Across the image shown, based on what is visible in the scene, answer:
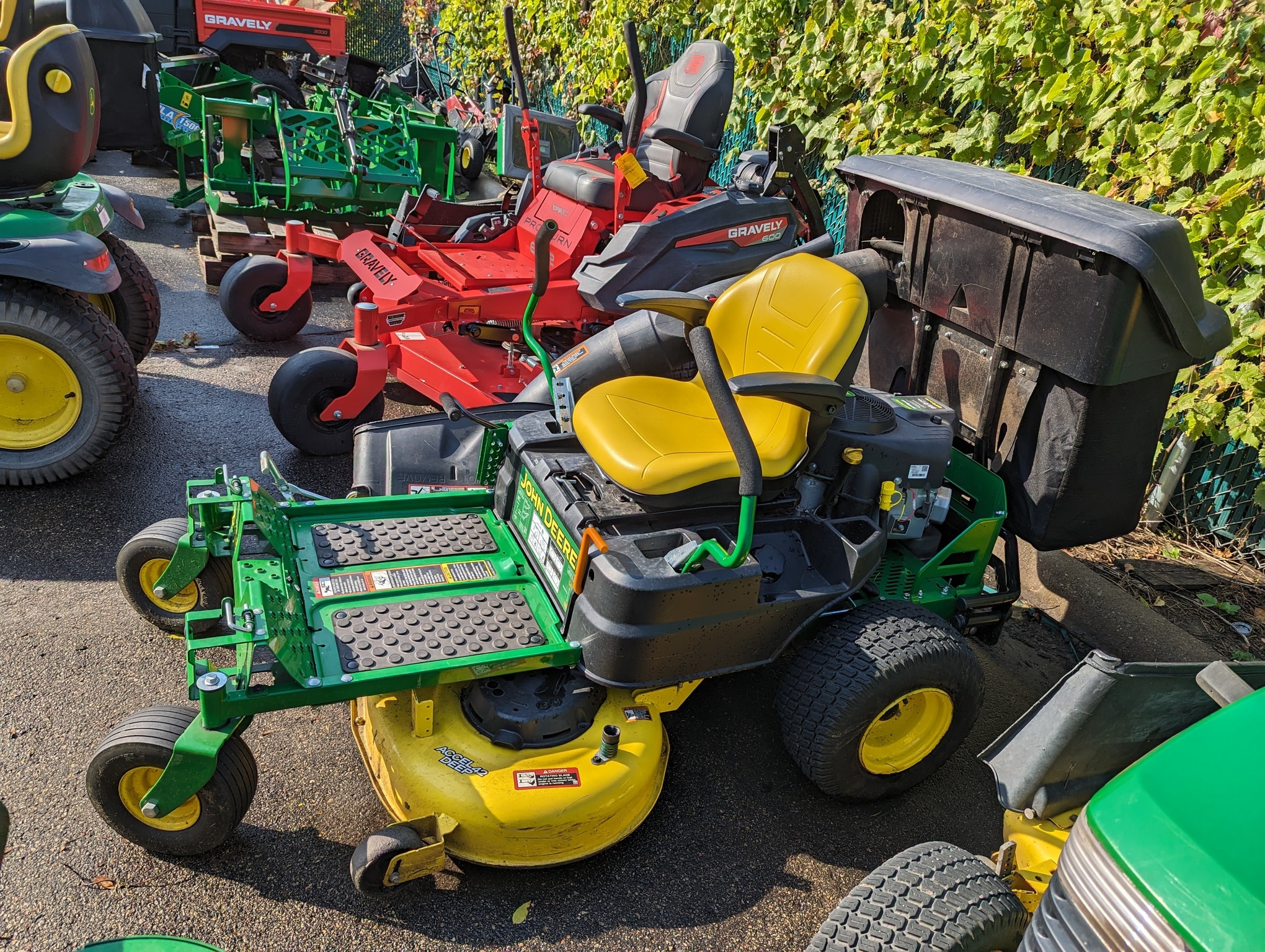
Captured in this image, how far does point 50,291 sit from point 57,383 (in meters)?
0.39

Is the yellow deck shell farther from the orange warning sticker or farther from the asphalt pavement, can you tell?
the orange warning sticker

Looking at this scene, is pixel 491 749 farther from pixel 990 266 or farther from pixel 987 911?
pixel 990 266

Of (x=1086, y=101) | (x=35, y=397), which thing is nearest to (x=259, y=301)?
(x=35, y=397)

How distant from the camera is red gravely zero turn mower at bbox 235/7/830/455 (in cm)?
452

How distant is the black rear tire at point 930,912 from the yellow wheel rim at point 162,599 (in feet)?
7.66

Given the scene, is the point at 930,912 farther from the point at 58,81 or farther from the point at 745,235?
the point at 58,81

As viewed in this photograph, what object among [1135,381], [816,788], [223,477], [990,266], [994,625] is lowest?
[816,788]

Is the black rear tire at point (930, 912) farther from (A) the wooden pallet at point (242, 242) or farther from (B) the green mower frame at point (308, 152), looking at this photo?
(B) the green mower frame at point (308, 152)

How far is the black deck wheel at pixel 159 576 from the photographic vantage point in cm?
316

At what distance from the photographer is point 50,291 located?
4.08 metres

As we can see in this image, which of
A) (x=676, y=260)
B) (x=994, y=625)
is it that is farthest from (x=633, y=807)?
(x=676, y=260)

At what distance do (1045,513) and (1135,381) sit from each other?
50cm

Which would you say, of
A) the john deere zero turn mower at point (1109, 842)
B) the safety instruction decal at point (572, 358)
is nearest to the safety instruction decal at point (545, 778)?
the john deere zero turn mower at point (1109, 842)

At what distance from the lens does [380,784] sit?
2633 millimetres
